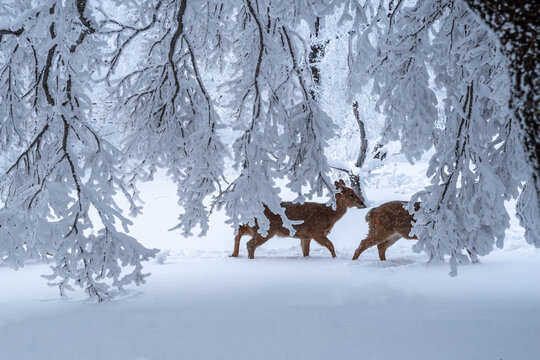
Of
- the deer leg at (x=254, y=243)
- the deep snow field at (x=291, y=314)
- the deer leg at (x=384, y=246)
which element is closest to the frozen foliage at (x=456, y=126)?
the deep snow field at (x=291, y=314)

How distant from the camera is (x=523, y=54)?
60.1 inches

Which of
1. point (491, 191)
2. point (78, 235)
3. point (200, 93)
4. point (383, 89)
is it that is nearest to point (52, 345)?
point (78, 235)

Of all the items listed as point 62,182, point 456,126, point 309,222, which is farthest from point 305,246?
point 62,182

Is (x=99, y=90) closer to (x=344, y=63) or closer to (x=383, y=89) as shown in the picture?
(x=344, y=63)

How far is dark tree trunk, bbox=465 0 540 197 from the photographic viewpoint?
4.93 ft

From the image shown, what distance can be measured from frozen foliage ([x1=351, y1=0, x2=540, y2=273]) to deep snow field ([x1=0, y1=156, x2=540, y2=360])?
68 centimetres

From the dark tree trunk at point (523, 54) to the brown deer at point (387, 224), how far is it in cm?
495

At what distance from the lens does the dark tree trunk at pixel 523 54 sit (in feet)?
4.93

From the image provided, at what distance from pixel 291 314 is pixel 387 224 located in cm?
324

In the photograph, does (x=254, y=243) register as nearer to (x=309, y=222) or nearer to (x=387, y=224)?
(x=309, y=222)

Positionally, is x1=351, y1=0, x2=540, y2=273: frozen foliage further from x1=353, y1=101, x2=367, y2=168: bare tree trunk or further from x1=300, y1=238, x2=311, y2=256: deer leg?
x1=353, y1=101, x2=367, y2=168: bare tree trunk

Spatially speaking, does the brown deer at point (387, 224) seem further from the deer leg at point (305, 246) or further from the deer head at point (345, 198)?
the deer leg at point (305, 246)

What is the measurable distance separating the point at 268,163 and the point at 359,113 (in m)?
8.15

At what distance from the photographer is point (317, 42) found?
12039 millimetres
